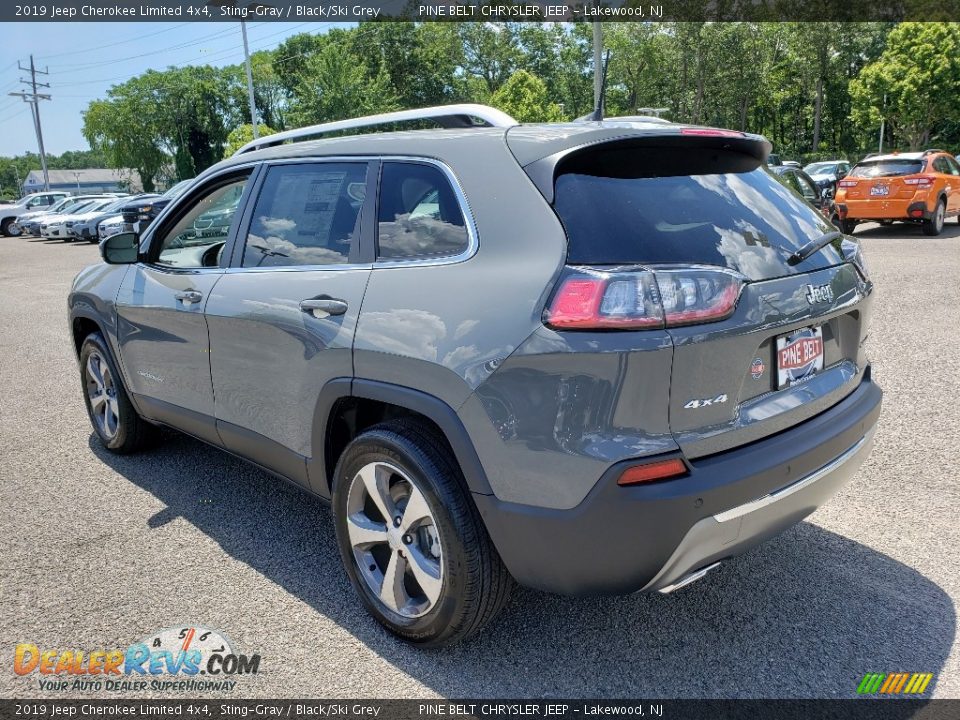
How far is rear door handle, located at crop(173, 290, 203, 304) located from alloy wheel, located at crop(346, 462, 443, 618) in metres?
1.33

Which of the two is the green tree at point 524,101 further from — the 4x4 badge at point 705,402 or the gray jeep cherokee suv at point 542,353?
the 4x4 badge at point 705,402

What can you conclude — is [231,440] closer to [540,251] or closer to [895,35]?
[540,251]

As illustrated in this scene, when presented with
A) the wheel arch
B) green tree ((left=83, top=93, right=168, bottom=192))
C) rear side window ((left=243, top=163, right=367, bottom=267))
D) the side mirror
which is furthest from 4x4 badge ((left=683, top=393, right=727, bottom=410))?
green tree ((left=83, top=93, right=168, bottom=192))

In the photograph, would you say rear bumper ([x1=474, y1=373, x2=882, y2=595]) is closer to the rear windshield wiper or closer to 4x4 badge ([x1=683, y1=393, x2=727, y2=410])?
4x4 badge ([x1=683, y1=393, x2=727, y2=410])

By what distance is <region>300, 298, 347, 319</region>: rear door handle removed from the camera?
2.83 m

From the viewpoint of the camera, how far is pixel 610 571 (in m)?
2.27

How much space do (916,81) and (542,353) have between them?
161 feet

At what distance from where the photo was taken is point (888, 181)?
15328 mm

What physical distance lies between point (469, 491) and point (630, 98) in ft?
216

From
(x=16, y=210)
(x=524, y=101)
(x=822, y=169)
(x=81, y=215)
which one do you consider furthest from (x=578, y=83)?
(x=81, y=215)

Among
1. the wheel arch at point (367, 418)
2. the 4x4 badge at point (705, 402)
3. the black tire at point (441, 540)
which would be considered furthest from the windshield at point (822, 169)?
the black tire at point (441, 540)

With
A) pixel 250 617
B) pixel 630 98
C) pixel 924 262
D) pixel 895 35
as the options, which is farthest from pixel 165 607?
pixel 630 98

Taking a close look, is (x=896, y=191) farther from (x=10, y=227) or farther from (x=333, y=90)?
(x=333, y=90)

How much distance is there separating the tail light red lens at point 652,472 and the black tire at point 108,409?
11.2 feet
